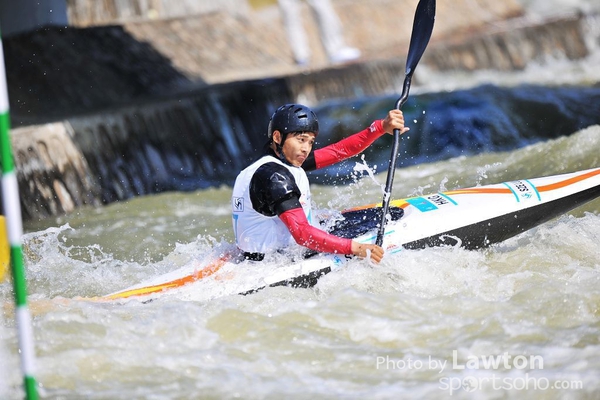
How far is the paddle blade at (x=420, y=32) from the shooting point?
19.3 ft

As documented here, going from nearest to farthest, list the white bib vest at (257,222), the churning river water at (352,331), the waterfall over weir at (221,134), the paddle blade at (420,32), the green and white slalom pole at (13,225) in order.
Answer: the green and white slalom pole at (13,225) < the churning river water at (352,331) < the white bib vest at (257,222) < the paddle blade at (420,32) < the waterfall over weir at (221,134)

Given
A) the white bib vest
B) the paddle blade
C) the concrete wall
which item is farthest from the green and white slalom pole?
the concrete wall

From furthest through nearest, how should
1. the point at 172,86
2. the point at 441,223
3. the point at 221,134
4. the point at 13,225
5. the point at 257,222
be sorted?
the point at 172,86 → the point at 221,134 → the point at 441,223 → the point at 257,222 → the point at 13,225

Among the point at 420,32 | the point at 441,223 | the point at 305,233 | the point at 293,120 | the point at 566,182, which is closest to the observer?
the point at 305,233

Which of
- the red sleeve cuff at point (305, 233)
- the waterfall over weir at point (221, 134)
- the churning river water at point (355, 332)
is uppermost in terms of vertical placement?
the waterfall over weir at point (221, 134)

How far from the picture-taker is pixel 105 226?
306 inches

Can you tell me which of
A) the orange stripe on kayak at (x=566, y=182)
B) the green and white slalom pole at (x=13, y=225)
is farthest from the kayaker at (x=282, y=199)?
the green and white slalom pole at (x=13, y=225)

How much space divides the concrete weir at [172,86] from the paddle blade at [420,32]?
386 cm

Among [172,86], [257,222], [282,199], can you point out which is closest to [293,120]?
[282,199]

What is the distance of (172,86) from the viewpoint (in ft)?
37.6

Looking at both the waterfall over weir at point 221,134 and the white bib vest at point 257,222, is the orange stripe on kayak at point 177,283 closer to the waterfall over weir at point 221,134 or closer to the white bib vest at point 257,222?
the white bib vest at point 257,222

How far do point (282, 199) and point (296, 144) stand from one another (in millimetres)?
362

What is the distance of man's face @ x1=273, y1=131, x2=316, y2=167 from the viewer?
15.3 feet

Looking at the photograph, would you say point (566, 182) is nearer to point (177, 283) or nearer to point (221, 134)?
point (177, 283)
